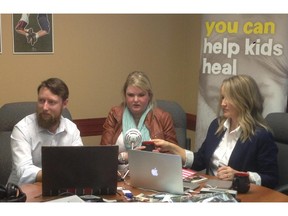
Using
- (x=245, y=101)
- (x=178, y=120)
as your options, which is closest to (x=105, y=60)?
(x=178, y=120)

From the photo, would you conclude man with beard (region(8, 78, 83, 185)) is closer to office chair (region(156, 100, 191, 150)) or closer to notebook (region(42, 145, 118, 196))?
notebook (region(42, 145, 118, 196))

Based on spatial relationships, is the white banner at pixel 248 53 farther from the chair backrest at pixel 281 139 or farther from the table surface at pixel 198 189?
the table surface at pixel 198 189

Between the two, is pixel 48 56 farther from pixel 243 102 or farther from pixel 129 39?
pixel 243 102

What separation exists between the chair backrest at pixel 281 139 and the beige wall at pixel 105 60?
1640 mm

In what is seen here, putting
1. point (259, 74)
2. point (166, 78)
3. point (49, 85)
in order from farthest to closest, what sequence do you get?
1. point (166, 78)
2. point (259, 74)
3. point (49, 85)

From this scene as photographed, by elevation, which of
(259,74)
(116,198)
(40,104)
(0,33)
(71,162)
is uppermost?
(0,33)

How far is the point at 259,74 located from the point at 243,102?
0.80m

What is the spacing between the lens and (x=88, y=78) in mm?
3826

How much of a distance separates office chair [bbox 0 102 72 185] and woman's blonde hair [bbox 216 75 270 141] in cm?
127

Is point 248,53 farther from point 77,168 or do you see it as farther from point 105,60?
point 77,168

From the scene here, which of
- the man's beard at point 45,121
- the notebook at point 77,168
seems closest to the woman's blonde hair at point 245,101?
the notebook at point 77,168

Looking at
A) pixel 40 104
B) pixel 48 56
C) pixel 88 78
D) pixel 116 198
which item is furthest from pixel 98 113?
pixel 116 198

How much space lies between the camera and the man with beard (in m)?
2.30

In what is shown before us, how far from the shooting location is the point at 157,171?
1.86 metres
